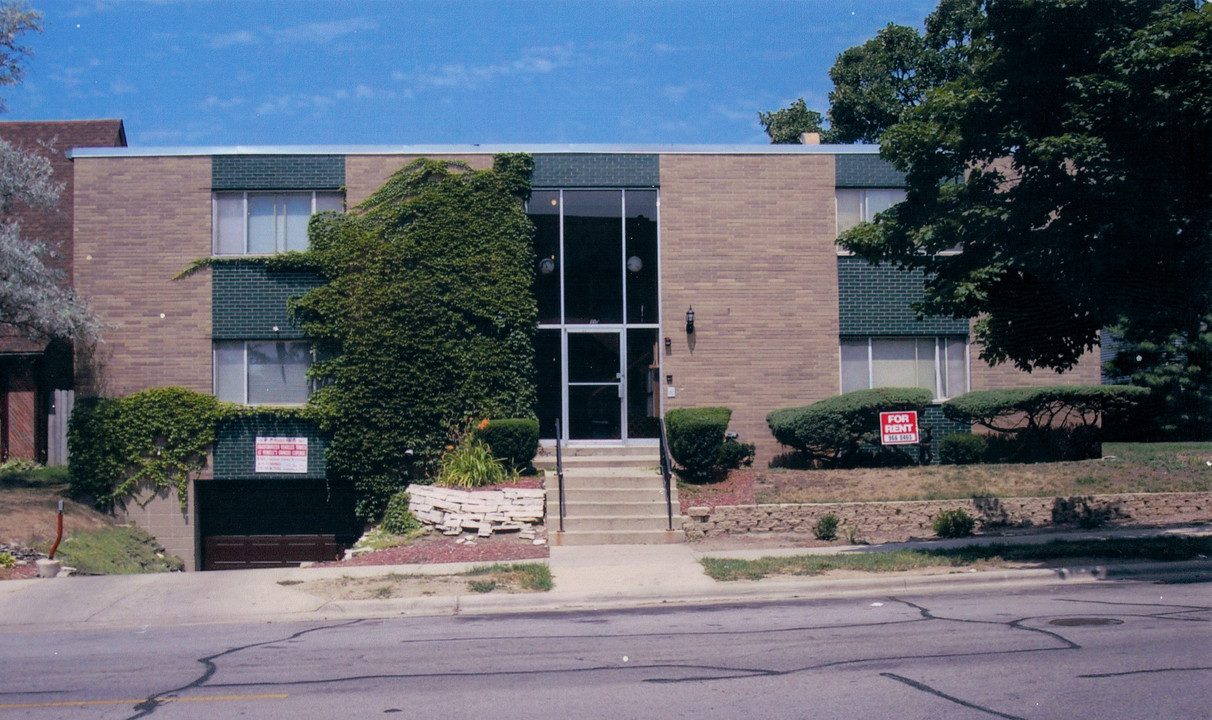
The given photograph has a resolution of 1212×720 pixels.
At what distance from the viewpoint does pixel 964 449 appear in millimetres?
18594

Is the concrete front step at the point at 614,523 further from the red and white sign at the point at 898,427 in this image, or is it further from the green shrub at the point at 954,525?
the red and white sign at the point at 898,427

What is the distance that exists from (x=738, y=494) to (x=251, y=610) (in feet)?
27.7

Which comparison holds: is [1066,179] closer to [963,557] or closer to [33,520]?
[963,557]

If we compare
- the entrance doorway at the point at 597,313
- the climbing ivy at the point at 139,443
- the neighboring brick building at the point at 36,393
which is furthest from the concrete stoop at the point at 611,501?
the neighboring brick building at the point at 36,393

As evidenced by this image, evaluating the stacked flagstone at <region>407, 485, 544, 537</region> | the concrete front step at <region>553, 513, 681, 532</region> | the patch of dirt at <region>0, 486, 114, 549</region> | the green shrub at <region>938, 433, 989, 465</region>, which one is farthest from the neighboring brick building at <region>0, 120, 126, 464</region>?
the green shrub at <region>938, 433, 989, 465</region>

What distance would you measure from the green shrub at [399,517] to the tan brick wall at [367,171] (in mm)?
5966

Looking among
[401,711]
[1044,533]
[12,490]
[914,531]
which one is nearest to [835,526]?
[914,531]

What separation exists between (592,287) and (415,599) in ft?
31.7

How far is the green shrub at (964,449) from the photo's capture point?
18.6 meters

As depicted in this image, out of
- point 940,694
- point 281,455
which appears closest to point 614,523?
point 281,455

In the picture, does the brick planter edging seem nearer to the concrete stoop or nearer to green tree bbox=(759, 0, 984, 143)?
the concrete stoop

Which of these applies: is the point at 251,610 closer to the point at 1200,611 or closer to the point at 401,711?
the point at 401,711

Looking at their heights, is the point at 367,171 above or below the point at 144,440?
above

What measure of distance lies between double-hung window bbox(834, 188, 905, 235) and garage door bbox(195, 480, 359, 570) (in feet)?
37.4
